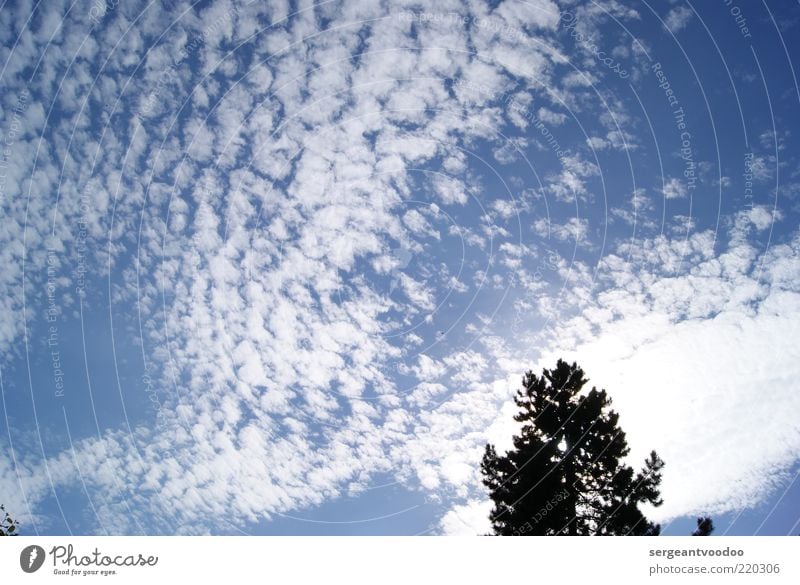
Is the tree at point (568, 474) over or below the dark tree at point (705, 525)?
over

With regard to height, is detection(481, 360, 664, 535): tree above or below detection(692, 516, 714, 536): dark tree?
above

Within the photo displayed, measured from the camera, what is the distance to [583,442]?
69.8ft

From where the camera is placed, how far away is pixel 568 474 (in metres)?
20.6

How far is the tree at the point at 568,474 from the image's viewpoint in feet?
64.1

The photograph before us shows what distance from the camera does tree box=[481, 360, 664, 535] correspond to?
1953cm
